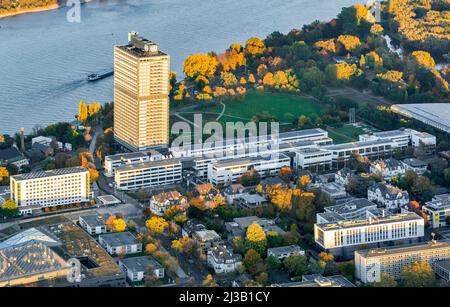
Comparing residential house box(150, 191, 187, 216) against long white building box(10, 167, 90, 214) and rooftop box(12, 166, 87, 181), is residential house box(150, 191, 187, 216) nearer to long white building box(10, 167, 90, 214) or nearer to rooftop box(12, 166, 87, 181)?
long white building box(10, 167, 90, 214)

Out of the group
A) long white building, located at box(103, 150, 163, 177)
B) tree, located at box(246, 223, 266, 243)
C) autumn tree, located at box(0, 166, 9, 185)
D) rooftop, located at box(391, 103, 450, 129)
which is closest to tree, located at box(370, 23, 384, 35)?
rooftop, located at box(391, 103, 450, 129)

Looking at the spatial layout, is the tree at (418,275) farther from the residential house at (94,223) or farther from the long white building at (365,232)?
the residential house at (94,223)

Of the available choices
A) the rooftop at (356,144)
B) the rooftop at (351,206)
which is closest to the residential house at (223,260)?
the rooftop at (351,206)

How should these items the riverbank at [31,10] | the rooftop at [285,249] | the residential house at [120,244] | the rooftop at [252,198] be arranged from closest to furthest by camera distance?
the rooftop at [285,249] < the residential house at [120,244] < the rooftop at [252,198] < the riverbank at [31,10]

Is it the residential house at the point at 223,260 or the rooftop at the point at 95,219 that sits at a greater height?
the residential house at the point at 223,260

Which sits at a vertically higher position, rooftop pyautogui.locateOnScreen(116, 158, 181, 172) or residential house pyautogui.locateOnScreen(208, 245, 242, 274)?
residential house pyautogui.locateOnScreen(208, 245, 242, 274)
